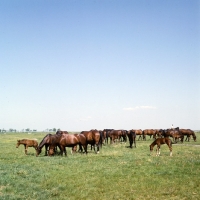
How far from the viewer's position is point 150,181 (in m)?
11.7

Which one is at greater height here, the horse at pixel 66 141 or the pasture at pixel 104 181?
the horse at pixel 66 141

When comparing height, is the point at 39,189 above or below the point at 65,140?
below

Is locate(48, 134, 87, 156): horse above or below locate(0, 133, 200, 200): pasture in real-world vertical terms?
above

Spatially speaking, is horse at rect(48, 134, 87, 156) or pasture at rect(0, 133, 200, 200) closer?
pasture at rect(0, 133, 200, 200)

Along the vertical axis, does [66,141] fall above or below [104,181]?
above

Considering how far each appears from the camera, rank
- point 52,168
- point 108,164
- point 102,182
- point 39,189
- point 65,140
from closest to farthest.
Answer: point 39,189
point 102,182
point 52,168
point 108,164
point 65,140

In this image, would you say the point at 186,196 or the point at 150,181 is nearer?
the point at 186,196

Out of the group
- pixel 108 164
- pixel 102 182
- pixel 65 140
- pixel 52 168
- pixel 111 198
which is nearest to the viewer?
pixel 111 198

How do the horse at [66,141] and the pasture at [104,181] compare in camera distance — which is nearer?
the pasture at [104,181]

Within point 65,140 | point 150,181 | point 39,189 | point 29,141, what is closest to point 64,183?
point 39,189

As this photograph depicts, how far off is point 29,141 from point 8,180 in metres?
12.9

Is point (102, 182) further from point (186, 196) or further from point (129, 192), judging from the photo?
point (186, 196)

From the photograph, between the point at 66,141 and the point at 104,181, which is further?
the point at 66,141

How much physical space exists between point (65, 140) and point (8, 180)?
843 centimetres
